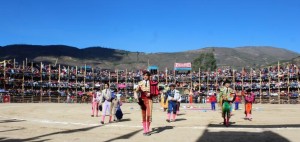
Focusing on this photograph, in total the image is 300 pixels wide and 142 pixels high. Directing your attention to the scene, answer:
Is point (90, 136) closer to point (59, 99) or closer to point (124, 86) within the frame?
point (59, 99)

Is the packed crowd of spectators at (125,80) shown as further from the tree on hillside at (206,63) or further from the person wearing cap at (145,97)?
the tree on hillside at (206,63)

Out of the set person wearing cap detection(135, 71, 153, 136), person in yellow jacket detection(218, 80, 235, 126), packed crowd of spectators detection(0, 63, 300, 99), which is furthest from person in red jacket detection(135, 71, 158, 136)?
packed crowd of spectators detection(0, 63, 300, 99)

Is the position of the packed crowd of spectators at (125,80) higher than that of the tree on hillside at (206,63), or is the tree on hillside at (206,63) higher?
the tree on hillside at (206,63)

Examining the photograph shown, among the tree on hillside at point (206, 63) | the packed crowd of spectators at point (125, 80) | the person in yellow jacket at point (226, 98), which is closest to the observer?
the person in yellow jacket at point (226, 98)

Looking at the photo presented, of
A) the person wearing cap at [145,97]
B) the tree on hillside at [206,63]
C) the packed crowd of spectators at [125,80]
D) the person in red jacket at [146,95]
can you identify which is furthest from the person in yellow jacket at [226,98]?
the tree on hillside at [206,63]

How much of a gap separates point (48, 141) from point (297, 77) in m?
43.7

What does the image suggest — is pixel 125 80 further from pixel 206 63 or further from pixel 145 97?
pixel 206 63

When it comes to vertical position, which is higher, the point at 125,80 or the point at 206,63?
the point at 206,63

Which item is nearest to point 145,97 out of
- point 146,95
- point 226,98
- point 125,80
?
point 146,95

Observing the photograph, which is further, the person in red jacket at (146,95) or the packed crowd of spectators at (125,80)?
the packed crowd of spectators at (125,80)

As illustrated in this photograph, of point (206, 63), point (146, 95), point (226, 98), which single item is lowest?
point (226, 98)

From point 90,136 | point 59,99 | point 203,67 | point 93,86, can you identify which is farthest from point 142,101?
→ point 203,67

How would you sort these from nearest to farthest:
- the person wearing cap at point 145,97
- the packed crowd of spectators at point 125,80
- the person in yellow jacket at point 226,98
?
the person wearing cap at point 145,97, the person in yellow jacket at point 226,98, the packed crowd of spectators at point 125,80

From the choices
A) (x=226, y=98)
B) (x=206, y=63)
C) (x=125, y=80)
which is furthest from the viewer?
(x=206, y=63)
